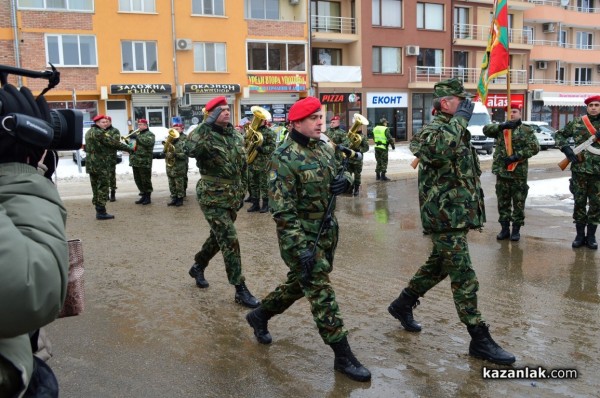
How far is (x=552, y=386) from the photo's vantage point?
376 centimetres

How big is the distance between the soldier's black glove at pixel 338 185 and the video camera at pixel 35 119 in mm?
2284

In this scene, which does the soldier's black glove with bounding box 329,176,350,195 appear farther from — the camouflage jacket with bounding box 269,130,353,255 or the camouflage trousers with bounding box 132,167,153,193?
the camouflage trousers with bounding box 132,167,153,193

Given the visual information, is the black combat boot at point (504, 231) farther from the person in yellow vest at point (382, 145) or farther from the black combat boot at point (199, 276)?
the person in yellow vest at point (382, 145)

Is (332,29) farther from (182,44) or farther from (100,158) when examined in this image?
(100,158)

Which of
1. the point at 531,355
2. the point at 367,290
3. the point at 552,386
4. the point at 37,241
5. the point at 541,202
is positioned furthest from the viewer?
the point at 541,202

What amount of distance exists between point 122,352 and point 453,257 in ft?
8.90

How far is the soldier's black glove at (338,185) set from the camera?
13.4ft

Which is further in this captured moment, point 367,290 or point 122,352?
point 367,290

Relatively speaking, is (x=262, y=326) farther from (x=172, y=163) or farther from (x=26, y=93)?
(x=172, y=163)

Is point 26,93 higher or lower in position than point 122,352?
higher

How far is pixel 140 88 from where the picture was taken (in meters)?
28.4

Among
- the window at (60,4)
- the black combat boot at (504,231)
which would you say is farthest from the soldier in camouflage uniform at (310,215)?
the window at (60,4)

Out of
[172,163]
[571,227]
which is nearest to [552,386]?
[571,227]

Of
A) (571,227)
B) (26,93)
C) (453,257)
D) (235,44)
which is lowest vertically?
(571,227)
